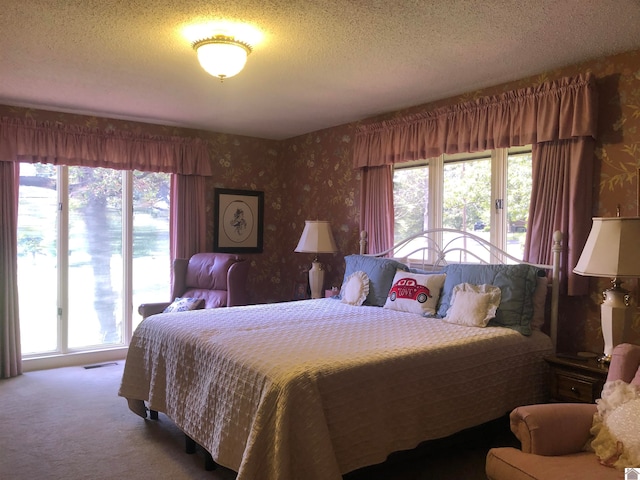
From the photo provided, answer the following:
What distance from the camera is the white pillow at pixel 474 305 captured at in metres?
3.13

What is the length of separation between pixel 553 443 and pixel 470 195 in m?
2.26

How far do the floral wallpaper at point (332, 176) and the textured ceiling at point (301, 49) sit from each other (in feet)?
0.53

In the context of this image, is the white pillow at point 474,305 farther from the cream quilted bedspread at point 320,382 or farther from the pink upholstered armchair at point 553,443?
the pink upholstered armchair at point 553,443

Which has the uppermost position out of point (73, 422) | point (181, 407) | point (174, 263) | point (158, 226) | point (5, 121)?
point (5, 121)

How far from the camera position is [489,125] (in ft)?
11.8

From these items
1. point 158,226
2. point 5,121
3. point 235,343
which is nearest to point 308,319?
point 235,343

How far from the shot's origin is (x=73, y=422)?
3.32m

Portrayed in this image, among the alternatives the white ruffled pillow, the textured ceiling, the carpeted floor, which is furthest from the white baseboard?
the white ruffled pillow

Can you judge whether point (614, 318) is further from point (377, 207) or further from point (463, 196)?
point (377, 207)

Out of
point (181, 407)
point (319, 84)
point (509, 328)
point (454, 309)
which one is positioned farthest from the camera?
point (319, 84)

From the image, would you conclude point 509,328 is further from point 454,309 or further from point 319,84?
point 319,84

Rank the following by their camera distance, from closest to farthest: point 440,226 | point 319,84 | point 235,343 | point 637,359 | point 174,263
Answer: point 637,359, point 235,343, point 319,84, point 440,226, point 174,263

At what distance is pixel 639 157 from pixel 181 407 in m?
2.94

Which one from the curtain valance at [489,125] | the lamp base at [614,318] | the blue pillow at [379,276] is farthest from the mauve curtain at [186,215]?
the lamp base at [614,318]
